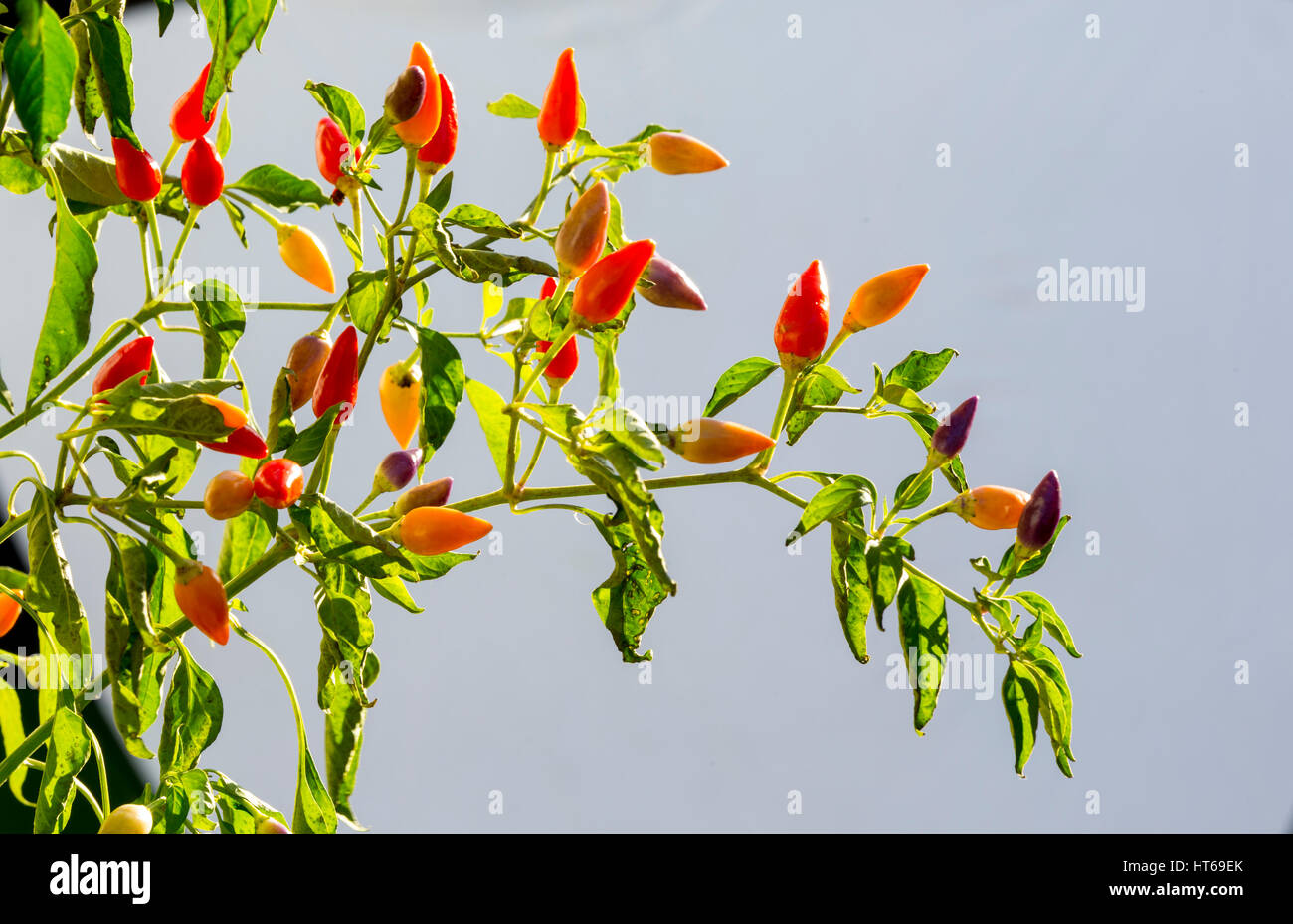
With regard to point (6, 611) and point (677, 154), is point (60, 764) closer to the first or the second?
point (6, 611)

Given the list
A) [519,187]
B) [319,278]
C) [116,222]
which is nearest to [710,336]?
[519,187]

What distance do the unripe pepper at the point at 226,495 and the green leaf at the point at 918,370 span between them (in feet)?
0.89

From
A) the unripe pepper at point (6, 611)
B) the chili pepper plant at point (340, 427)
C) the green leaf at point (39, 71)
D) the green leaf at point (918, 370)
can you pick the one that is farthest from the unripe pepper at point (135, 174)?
the green leaf at point (918, 370)

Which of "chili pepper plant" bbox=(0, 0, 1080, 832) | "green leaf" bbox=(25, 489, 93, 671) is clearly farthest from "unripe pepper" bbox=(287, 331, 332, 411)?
"green leaf" bbox=(25, 489, 93, 671)

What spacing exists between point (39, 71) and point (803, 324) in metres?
0.28

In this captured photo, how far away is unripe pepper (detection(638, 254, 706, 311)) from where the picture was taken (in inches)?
19.0

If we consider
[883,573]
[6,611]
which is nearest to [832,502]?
[883,573]

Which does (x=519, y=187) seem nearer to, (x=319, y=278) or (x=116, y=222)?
(x=116, y=222)

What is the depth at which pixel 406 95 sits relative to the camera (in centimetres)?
46

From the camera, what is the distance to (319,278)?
0.55 m

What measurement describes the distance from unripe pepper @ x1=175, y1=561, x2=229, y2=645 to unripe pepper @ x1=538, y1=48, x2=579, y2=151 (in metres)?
0.22
